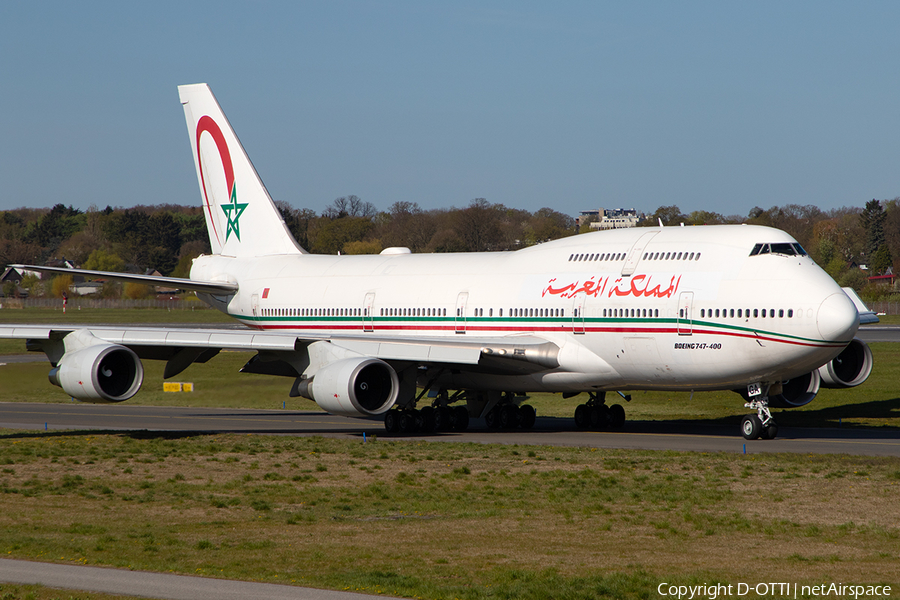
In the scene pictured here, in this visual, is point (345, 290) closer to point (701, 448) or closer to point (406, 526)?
point (701, 448)

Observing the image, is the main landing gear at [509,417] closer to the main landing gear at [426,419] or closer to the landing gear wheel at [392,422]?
the main landing gear at [426,419]

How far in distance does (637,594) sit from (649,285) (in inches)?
666

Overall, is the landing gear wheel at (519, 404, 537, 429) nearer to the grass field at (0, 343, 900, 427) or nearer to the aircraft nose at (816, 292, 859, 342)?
the grass field at (0, 343, 900, 427)

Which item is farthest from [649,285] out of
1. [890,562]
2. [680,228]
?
[890,562]

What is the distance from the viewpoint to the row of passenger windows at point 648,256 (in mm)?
27594

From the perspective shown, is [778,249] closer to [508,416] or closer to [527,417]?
[527,417]

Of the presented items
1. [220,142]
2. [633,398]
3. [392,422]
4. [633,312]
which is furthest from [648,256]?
[220,142]

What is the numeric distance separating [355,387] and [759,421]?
423 inches

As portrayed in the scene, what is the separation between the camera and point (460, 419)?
106 ft

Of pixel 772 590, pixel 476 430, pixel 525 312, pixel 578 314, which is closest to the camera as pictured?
pixel 772 590

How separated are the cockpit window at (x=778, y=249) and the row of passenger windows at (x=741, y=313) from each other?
1.65 m

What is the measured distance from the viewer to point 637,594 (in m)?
11.5

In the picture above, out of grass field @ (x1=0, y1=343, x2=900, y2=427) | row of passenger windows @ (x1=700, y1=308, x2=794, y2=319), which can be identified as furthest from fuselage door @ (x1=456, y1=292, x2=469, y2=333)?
row of passenger windows @ (x1=700, y1=308, x2=794, y2=319)

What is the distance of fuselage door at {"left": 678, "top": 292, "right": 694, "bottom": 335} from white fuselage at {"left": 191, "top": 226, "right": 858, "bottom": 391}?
0.03 metres
